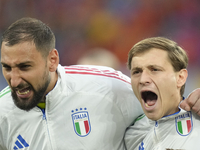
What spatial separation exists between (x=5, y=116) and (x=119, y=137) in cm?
76

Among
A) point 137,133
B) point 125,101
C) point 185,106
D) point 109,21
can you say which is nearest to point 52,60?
point 125,101

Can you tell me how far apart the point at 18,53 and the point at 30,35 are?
147 mm

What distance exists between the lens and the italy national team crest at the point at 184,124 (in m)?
1.63

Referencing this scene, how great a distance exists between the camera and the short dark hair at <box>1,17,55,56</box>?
5.62 ft

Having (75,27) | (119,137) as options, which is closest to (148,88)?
(119,137)

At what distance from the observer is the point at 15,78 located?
1692 millimetres

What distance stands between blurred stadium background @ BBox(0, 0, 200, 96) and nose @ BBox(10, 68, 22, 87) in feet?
8.25

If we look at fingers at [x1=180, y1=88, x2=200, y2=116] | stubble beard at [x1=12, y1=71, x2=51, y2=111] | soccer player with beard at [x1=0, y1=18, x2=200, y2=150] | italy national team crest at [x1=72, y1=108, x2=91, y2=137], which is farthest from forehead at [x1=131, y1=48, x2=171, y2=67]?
stubble beard at [x1=12, y1=71, x2=51, y2=111]

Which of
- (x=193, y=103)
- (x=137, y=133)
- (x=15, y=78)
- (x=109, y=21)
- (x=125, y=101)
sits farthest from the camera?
(x=109, y=21)

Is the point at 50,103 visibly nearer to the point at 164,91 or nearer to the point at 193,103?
the point at 164,91

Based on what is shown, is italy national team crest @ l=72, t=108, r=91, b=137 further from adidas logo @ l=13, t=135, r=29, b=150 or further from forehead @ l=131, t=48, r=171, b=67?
forehead @ l=131, t=48, r=171, b=67

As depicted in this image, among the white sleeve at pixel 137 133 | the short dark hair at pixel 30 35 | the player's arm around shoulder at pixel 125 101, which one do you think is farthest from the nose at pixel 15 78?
the white sleeve at pixel 137 133

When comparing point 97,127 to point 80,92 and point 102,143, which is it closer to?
point 102,143

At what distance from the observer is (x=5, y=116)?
1854mm
